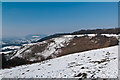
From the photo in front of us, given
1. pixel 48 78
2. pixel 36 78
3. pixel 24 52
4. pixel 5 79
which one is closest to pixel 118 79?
pixel 48 78

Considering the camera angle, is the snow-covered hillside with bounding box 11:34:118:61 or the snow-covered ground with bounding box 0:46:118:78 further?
the snow-covered hillside with bounding box 11:34:118:61

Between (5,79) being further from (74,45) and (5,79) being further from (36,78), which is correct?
(74,45)

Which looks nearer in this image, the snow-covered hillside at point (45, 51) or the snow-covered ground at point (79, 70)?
the snow-covered ground at point (79, 70)

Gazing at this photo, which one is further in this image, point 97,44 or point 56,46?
point 56,46

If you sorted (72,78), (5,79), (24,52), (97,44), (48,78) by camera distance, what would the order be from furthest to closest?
(24,52) → (97,44) → (5,79) → (48,78) → (72,78)

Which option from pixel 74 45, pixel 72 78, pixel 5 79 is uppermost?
pixel 74 45

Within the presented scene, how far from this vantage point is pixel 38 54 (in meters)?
34.8

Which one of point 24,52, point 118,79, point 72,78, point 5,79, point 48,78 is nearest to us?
point 118,79

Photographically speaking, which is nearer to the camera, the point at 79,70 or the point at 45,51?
the point at 79,70

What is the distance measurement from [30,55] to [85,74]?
2516 cm

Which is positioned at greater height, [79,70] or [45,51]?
[45,51]

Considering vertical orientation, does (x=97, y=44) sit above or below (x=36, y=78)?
above

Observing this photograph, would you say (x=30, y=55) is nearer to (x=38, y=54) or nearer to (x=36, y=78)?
(x=38, y=54)

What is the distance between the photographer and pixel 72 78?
12.0m
